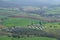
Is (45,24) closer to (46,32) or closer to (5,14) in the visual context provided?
(46,32)

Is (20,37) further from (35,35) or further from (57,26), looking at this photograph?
(57,26)

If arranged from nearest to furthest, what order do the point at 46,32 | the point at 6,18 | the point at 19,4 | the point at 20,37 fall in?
the point at 20,37, the point at 46,32, the point at 6,18, the point at 19,4

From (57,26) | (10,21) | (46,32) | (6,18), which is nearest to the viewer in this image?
(46,32)

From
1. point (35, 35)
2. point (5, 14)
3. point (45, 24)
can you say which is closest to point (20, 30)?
point (35, 35)

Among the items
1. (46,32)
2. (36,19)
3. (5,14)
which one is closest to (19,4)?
(5,14)

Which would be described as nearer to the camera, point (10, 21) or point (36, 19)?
point (10, 21)

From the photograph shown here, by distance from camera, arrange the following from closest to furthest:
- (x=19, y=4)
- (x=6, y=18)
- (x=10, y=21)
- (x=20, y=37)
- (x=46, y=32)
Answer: (x=20, y=37) → (x=46, y=32) → (x=10, y=21) → (x=6, y=18) → (x=19, y=4)

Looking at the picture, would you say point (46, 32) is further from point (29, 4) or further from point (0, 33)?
point (29, 4)

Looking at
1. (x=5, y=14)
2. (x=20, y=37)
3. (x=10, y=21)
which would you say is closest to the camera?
(x=20, y=37)

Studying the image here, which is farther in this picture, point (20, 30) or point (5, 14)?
point (5, 14)
